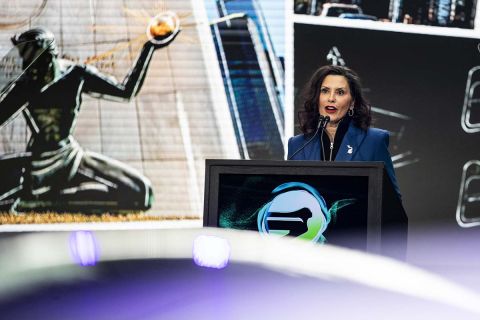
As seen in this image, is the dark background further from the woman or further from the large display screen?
the large display screen

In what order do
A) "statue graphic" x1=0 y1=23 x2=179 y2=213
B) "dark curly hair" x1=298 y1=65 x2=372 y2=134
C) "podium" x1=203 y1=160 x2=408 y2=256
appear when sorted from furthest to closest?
"statue graphic" x1=0 y1=23 x2=179 y2=213, "dark curly hair" x1=298 y1=65 x2=372 y2=134, "podium" x1=203 y1=160 x2=408 y2=256

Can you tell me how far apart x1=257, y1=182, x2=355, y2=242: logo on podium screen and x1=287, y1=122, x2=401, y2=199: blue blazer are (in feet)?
1.33

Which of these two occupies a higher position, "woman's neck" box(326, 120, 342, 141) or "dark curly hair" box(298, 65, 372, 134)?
"dark curly hair" box(298, 65, 372, 134)

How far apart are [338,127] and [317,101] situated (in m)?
0.21

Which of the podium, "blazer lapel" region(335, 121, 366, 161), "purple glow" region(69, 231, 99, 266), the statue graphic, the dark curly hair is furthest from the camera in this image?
the statue graphic

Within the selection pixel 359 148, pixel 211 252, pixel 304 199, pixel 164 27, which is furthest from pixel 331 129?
pixel 164 27

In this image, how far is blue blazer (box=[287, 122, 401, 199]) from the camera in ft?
11.1

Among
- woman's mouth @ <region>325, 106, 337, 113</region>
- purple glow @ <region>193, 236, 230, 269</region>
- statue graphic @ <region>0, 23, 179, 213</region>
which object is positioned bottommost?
statue graphic @ <region>0, 23, 179, 213</region>

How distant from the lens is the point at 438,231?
6.86 metres

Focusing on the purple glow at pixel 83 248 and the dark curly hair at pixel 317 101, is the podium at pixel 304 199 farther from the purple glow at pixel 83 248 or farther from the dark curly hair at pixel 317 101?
the purple glow at pixel 83 248

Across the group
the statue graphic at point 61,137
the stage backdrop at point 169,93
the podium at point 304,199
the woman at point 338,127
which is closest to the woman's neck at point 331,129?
the woman at point 338,127

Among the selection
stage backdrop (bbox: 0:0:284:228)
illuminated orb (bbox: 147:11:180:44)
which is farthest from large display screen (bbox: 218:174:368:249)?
illuminated orb (bbox: 147:11:180:44)

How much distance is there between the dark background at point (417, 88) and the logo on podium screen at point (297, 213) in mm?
3651

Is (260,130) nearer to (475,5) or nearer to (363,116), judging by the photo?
(475,5)
